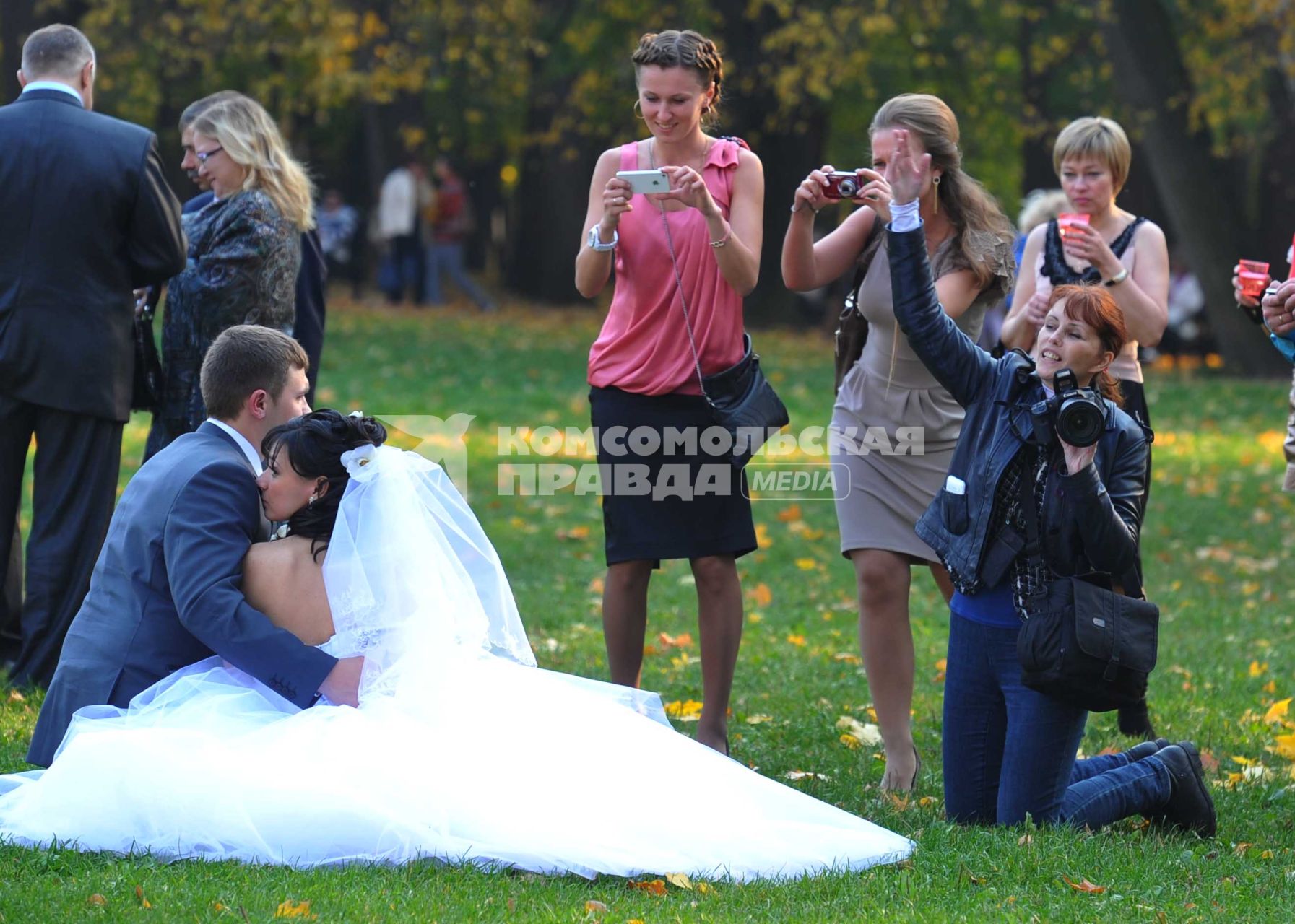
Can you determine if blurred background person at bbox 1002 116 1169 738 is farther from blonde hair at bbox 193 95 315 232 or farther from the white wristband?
blonde hair at bbox 193 95 315 232

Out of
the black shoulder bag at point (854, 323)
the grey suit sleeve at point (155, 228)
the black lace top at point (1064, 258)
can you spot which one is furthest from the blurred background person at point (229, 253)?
the black lace top at point (1064, 258)

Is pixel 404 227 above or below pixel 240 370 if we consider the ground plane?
above

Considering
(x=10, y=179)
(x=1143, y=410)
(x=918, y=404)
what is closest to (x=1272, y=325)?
(x=1143, y=410)

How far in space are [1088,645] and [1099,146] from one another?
2.39 m

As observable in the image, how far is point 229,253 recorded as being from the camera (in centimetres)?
618

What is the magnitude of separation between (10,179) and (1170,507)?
869 cm

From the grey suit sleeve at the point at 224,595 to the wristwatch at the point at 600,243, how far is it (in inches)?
61.2

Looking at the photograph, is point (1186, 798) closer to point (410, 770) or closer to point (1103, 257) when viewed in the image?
point (1103, 257)

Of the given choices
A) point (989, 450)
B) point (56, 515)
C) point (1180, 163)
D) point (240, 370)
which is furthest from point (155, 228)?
point (1180, 163)

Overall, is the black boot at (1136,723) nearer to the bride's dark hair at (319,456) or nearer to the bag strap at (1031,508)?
the bag strap at (1031,508)

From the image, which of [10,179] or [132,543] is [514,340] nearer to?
[10,179]

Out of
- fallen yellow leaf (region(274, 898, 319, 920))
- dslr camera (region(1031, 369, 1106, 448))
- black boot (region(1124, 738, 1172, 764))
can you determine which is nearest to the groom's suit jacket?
fallen yellow leaf (region(274, 898, 319, 920))

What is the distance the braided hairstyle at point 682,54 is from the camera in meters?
5.20

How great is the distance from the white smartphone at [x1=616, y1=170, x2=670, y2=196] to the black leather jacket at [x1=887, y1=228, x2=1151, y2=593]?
0.87 metres
